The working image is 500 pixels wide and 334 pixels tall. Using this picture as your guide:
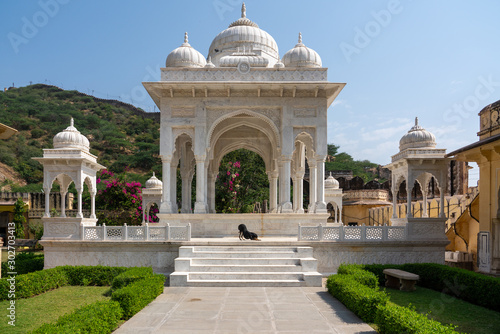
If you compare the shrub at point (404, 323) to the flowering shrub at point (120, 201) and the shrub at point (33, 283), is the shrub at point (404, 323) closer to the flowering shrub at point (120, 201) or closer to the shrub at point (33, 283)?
the shrub at point (33, 283)

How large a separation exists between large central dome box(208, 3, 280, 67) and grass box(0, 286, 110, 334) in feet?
48.3

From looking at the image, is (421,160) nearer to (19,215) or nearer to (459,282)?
(459,282)

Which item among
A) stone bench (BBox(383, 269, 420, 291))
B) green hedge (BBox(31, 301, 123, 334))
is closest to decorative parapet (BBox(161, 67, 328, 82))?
stone bench (BBox(383, 269, 420, 291))

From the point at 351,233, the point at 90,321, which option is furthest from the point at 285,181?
the point at 90,321

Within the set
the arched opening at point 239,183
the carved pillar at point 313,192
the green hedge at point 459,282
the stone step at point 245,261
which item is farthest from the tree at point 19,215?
the green hedge at point 459,282

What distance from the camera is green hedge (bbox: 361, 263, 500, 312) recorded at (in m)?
9.81

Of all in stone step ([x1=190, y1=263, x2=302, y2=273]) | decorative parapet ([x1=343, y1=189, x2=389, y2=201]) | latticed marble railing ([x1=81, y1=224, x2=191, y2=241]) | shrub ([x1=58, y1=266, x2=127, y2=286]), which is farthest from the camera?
decorative parapet ([x1=343, y1=189, x2=389, y2=201])

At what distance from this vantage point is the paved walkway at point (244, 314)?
25.1 ft

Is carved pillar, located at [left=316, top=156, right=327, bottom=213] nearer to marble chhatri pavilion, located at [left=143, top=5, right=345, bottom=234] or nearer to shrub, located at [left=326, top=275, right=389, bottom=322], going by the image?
marble chhatri pavilion, located at [left=143, top=5, right=345, bottom=234]

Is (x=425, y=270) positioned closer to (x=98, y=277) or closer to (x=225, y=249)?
(x=225, y=249)

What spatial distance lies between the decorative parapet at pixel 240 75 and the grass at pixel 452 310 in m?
9.90

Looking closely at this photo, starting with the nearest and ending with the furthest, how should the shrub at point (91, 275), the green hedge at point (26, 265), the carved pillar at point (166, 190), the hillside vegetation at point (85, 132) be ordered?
the shrub at point (91, 275) < the green hedge at point (26, 265) < the carved pillar at point (166, 190) < the hillside vegetation at point (85, 132)

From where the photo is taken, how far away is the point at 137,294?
8.98 meters

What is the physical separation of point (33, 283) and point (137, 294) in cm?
383
